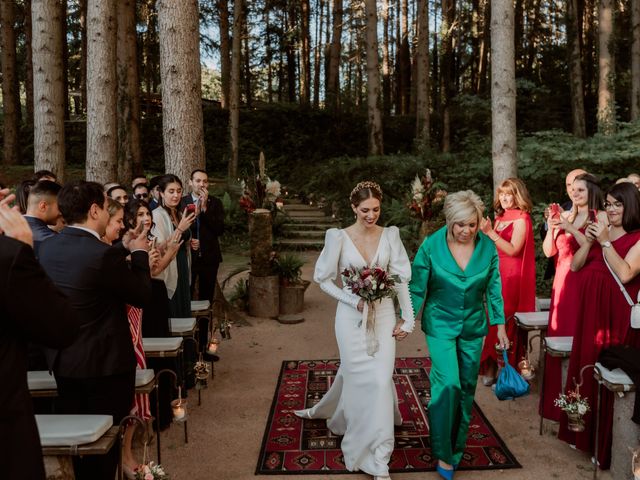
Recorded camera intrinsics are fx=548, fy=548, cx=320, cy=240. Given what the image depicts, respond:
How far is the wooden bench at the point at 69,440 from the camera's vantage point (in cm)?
303

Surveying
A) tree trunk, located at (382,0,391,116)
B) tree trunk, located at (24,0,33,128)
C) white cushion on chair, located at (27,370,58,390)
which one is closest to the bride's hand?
white cushion on chair, located at (27,370,58,390)

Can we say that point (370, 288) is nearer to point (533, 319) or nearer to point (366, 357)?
point (366, 357)

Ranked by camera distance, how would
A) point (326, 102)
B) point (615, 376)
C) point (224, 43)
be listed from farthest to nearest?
point (326, 102) < point (224, 43) < point (615, 376)

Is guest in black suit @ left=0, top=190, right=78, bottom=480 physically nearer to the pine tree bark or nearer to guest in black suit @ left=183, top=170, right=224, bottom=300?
guest in black suit @ left=183, top=170, right=224, bottom=300

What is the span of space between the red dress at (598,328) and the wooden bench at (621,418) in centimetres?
24

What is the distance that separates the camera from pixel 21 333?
2.15 m

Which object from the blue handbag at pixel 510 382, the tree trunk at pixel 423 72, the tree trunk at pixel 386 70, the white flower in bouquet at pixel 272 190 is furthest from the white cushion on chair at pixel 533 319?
the tree trunk at pixel 386 70

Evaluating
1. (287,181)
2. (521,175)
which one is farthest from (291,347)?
(287,181)

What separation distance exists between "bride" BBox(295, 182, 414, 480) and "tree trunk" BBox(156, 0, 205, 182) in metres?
3.90

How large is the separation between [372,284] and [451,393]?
1044 millimetres

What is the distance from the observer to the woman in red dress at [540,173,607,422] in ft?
16.6

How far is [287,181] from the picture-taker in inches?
871

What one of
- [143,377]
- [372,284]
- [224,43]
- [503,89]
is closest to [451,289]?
[372,284]

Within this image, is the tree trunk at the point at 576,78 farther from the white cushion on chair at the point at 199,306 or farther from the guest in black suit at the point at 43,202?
the guest in black suit at the point at 43,202
